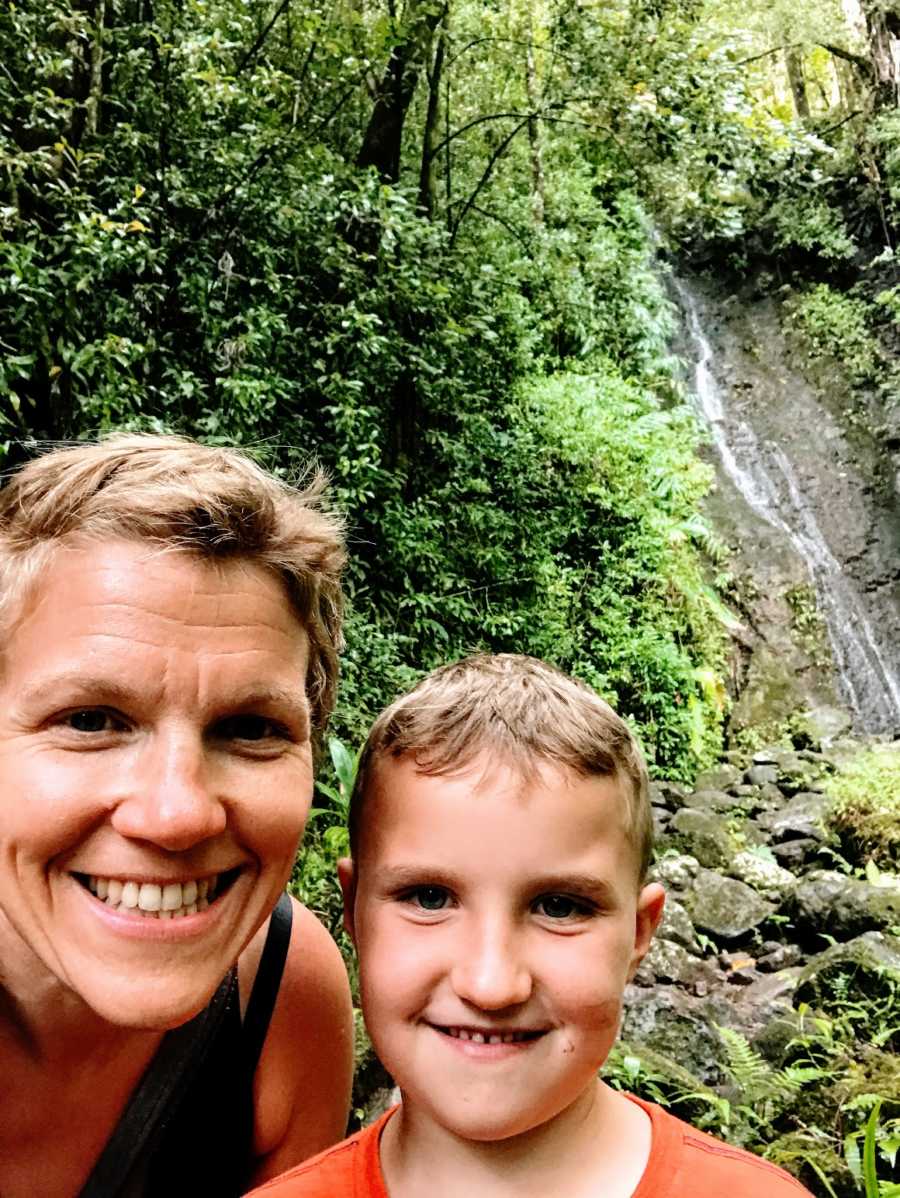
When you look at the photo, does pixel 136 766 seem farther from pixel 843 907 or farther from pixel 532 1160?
pixel 843 907

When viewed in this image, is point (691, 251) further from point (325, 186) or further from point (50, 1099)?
point (50, 1099)

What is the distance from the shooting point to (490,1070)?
4.17 ft

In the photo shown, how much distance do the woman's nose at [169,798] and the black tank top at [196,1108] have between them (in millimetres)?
646

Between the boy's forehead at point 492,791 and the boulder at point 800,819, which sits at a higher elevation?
the boy's forehead at point 492,791

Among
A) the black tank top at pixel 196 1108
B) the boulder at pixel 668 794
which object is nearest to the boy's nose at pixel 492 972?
the black tank top at pixel 196 1108

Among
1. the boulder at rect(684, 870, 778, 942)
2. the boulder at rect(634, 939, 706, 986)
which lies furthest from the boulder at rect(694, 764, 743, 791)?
the boulder at rect(634, 939, 706, 986)

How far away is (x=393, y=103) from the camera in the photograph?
8398mm

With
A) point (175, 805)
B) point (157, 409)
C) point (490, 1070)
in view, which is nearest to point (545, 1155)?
point (490, 1070)

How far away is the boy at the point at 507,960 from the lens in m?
1.28

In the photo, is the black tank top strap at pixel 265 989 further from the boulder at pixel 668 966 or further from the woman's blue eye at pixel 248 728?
the boulder at pixel 668 966

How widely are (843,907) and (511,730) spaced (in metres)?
6.45

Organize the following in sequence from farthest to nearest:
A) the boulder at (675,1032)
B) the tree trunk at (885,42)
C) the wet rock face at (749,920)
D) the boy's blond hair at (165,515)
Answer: the tree trunk at (885,42), the wet rock face at (749,920), the boulder at (675,1032), the boy's blond hair at (165,515)

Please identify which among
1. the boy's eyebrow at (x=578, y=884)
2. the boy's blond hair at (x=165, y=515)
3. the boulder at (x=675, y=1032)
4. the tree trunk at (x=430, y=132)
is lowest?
the boulder at (x=675, y=1032)

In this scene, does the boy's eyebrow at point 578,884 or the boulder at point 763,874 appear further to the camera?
the boulder at point 763,874
